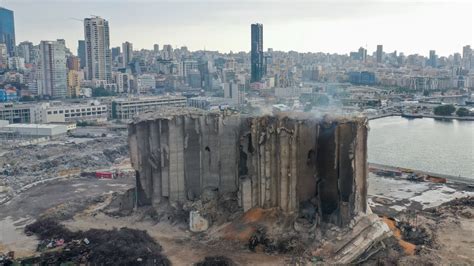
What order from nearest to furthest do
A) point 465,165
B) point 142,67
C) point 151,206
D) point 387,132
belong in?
point 151,206
point 465,165
point 387,132
point 142,67

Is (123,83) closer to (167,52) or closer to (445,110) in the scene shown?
(445,110)

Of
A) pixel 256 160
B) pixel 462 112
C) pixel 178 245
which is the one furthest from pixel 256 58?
pixel 178 245

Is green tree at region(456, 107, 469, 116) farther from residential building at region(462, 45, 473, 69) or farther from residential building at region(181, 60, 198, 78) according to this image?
residential building at region(462, 45, 473, 69)

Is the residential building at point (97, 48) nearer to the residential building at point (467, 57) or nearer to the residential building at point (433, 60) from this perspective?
the residential building at point (467, 57)

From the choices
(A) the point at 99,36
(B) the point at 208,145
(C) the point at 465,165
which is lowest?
(C) the point at 465,165

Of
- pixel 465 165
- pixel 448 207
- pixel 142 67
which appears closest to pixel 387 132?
pixel 465 165

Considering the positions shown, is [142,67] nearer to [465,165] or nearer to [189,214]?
[465,165]
